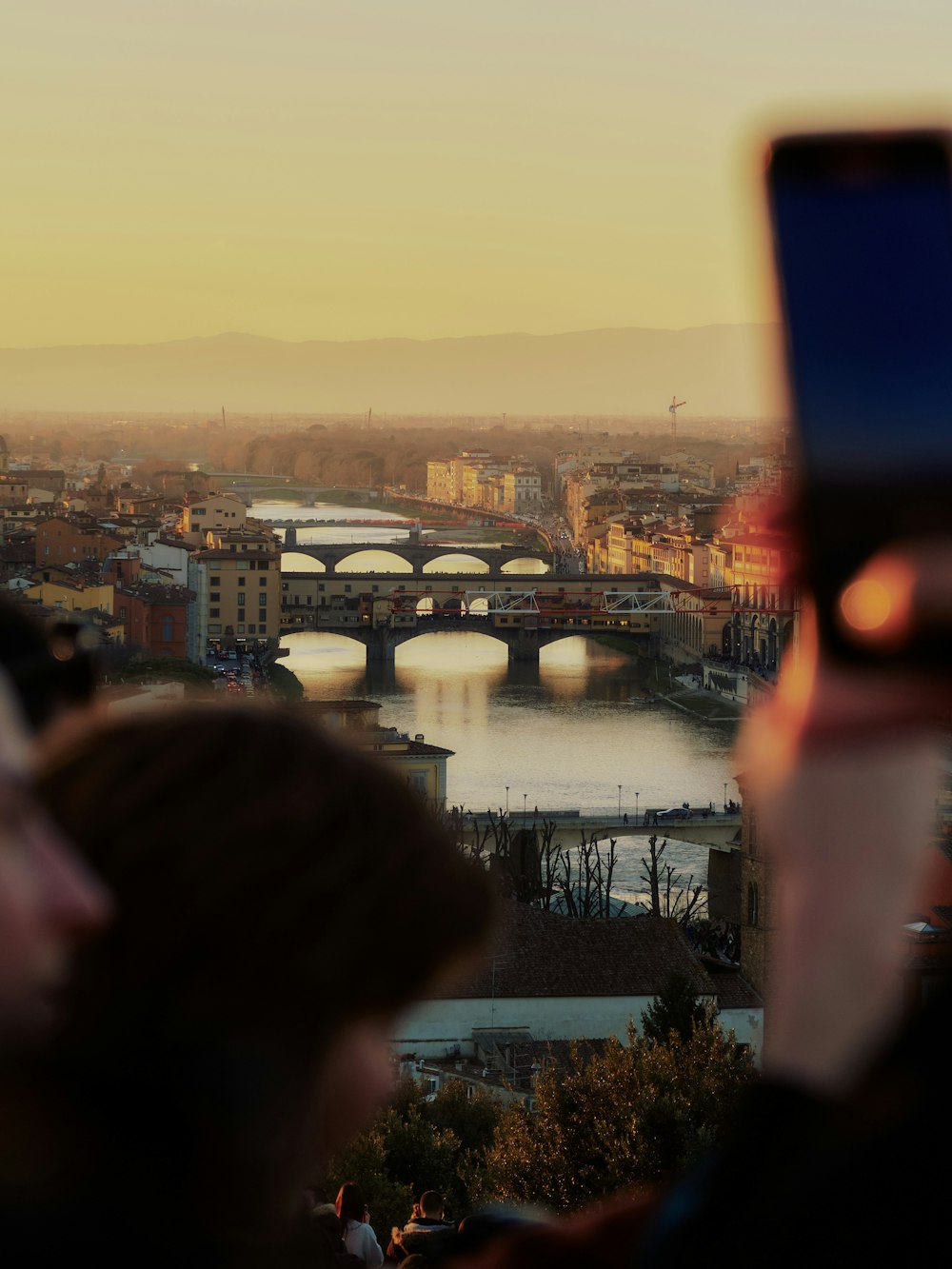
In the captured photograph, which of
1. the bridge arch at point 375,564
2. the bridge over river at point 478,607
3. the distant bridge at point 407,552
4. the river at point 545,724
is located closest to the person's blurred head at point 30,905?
the river at point 545,724

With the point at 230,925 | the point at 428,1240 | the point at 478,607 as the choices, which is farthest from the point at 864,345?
the point at 478,607

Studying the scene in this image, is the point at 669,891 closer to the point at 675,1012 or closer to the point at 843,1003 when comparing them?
Result: the point at 675,1012

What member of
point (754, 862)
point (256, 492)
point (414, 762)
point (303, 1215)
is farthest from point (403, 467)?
point (303, 1215)

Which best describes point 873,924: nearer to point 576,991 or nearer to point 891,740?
point 891,740

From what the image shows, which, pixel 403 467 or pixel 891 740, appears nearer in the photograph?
pixel 891 740

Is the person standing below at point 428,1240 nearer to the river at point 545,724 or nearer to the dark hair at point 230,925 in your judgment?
the dark hair at point 230,925

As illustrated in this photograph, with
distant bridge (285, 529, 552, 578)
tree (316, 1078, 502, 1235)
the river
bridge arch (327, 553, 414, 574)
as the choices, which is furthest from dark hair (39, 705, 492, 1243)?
bridge arch (327, 553, 414, 574)
